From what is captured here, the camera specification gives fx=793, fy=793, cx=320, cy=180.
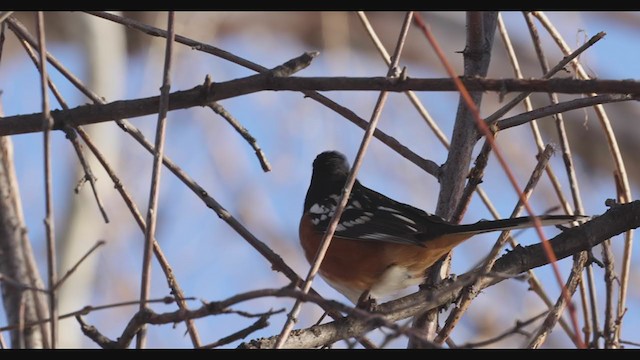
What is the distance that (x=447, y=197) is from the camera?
2133 mm

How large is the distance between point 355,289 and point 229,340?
1.43 metres

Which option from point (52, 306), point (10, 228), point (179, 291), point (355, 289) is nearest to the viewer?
point (52, 306)

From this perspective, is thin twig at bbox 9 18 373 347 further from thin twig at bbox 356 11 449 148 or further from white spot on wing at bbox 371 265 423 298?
white spot on wing at bbox 371 265 423 298

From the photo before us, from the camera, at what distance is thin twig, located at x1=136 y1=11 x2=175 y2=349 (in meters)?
1.14

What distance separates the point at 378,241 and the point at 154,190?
1431 mm

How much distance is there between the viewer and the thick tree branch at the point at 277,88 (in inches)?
45.7

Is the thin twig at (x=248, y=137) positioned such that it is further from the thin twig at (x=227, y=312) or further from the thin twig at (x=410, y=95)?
the thin twig at (x=227, y=312)

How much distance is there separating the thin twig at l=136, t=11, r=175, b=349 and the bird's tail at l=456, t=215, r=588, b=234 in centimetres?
77

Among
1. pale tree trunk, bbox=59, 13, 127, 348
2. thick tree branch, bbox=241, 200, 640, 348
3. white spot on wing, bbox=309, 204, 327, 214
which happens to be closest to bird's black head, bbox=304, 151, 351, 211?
white spot on wing, bbox=309, 204, 327, 214

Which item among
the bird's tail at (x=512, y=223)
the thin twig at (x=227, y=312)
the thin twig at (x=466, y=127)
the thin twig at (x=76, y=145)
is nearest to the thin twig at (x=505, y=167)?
the thin twig at (x=227, y=312)

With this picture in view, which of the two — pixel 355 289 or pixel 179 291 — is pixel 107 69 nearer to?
pixel 355 289

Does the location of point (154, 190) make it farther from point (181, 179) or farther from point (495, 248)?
point (495, 248)

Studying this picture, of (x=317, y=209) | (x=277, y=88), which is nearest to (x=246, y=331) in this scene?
(x=277, y=88)
